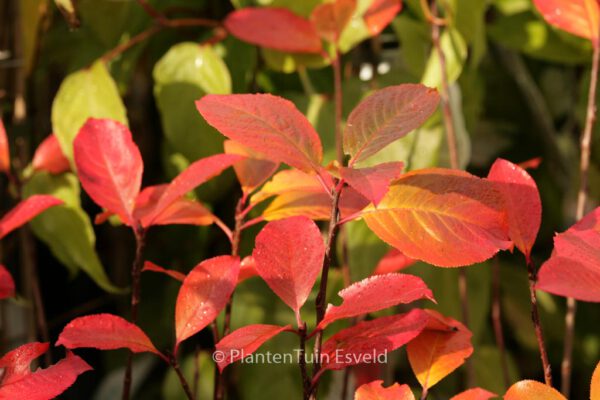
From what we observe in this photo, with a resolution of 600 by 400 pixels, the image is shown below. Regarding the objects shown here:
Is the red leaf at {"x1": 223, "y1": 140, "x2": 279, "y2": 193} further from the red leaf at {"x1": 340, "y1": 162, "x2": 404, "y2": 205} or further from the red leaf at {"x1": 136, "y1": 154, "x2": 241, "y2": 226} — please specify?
the red leaf at {"x1": 340, "y1": 162, "x2": 404, "y2": 205}

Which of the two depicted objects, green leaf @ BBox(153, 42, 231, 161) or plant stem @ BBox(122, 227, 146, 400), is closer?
plant stem @ BBox(122, 227, 146, 400)

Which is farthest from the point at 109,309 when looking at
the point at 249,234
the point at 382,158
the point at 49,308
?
the point at 382,158

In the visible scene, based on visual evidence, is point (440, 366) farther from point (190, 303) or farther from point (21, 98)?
point (21, 98)

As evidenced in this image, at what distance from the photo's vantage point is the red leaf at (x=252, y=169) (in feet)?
1.40

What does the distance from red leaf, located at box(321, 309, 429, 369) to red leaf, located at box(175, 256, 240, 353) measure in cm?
5

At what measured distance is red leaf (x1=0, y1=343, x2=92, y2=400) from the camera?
0.33 metres

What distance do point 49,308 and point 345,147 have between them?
71cm

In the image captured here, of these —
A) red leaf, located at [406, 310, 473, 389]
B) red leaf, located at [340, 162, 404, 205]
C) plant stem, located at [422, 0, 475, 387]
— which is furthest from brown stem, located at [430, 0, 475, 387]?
red leaf, located at [340, 162, 404, 205]

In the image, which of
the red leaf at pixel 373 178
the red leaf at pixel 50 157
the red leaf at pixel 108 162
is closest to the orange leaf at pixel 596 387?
the red leaf at pixel 373 178

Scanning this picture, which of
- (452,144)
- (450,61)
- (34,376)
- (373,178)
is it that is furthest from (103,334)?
(450,61)

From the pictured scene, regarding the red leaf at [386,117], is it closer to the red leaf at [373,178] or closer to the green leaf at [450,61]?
the red leaf at [373,178]

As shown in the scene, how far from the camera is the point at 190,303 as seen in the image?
36cm

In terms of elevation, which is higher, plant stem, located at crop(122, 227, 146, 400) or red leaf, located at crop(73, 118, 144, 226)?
red leaf, located at crop(73, 118, 144, 226)

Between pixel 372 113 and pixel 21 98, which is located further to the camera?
pixel 21 98
